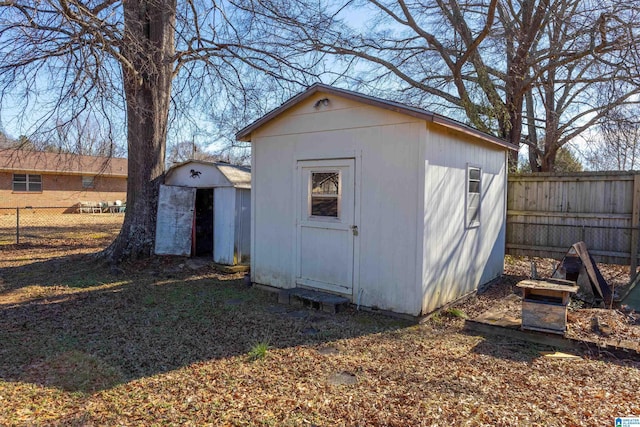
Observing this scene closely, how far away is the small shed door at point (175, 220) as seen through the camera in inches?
350

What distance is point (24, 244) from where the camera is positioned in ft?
37.3

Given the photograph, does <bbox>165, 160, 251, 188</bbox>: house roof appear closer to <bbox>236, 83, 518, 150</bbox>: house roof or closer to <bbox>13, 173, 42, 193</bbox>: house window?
<bbox>236, 83, 518, 150</bbox>: house roof

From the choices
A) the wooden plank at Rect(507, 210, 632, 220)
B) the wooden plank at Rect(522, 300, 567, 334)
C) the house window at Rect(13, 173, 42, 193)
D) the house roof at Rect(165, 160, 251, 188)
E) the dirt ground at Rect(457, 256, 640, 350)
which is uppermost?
the house window at Rect(13, 173, 42, 193)

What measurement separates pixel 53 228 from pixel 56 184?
825 centimetres

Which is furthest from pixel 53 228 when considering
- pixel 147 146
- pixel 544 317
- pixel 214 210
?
pixel 544 317

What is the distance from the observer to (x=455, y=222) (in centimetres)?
602

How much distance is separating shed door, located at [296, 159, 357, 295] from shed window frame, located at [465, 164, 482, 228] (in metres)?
1.92

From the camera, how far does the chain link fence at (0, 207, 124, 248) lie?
40.1ft

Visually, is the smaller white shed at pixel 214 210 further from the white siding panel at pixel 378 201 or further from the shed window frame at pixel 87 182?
the shed window frame at pixel 87 182

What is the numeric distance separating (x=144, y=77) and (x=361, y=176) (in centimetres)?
583

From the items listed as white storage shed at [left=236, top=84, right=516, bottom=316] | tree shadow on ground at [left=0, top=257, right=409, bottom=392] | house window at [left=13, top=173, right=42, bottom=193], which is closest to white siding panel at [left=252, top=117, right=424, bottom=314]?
white storage shed at [left=236, top=84, right=516, bottom=316]

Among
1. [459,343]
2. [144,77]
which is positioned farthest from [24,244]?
[459,343]

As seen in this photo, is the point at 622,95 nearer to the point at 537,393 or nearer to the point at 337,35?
the point at 337,35

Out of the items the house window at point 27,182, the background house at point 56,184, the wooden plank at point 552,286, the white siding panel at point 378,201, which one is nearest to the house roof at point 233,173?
the white siding panel at point 378,201
